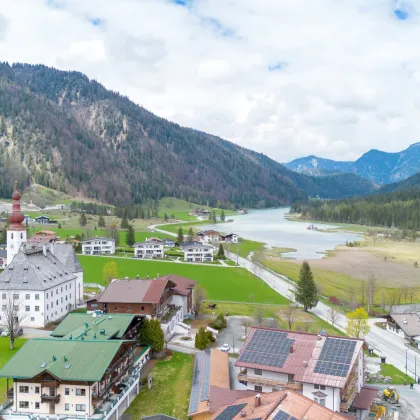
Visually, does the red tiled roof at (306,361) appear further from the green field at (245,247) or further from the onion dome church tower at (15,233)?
the green field at (245,247)

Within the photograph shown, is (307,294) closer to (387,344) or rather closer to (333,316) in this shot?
(333,316)

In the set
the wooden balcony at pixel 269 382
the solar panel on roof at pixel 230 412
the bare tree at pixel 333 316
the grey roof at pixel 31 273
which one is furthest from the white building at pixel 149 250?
the solar panel on roof at pixel 230 412

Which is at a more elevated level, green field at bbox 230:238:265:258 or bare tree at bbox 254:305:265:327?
green field at bbox 230:238:265:258

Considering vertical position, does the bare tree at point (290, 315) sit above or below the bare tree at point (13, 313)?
below

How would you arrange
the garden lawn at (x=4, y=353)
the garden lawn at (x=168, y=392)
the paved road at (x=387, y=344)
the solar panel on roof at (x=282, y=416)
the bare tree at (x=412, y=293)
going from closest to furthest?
the solar panel on roof at (x=282, y=416) < the garden lawn at (x=168, y=392) < the garden lawn at (x=4, y=353) < the paved road at (x=387, y=344) < the bare tree at (x=412, y=293)

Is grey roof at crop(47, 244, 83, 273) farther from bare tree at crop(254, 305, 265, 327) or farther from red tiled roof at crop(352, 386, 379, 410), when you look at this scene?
red tiled roof at crop(352, 386, 379, 410)

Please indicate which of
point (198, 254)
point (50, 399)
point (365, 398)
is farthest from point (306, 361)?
point (198, 254)

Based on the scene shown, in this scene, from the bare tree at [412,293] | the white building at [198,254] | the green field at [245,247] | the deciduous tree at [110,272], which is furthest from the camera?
the green field at [245,247]

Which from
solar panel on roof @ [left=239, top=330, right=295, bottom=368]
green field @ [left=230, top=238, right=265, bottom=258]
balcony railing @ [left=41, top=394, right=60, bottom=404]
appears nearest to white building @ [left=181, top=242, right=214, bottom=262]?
green field @ [left=230, top=238, right=265, bottom=258]
